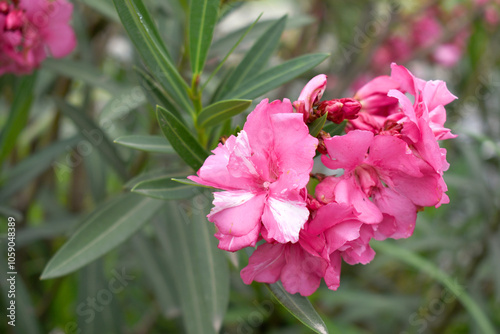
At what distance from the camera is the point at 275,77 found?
86 cm

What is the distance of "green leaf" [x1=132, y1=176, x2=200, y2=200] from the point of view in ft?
2.55

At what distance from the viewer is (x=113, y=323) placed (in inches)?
54.6

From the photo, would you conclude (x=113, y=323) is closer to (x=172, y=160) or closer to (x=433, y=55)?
(x=172, y=160)

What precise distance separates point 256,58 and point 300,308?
0.54m

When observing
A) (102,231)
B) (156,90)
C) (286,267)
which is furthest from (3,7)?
(286,267)

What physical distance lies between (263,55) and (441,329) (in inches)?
51.7

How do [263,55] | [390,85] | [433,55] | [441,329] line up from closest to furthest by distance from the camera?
1. [390,85]
2. [263,55]
3. [441,329]
4. [433,55]

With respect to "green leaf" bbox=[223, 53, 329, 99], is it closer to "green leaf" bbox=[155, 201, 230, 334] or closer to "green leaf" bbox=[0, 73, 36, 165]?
"green leaf" bbox=[155, 201, 230, 334]

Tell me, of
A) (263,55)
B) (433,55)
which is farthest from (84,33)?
(433,55)

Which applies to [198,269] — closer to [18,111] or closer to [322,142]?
[322,142]

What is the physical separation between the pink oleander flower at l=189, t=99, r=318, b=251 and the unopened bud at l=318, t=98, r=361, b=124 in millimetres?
66

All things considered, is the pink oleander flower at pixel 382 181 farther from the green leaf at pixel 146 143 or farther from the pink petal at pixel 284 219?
the green leaf at pixel 146 143

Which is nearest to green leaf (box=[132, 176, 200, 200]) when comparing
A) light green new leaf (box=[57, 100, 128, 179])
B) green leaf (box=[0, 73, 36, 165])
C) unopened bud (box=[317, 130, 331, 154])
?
unopened bud (box=[317, 130, 331, 154])

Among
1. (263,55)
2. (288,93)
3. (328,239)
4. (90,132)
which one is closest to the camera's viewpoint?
(328,239)
